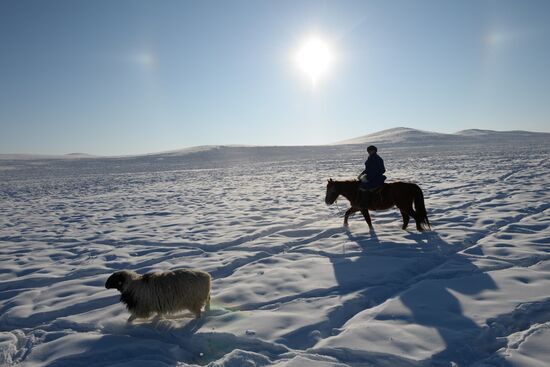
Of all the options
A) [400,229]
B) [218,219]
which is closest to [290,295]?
[400,229]

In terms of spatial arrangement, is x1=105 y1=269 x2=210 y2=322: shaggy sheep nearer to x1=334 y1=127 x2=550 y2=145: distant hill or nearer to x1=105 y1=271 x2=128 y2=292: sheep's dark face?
x1=105 y1=271 x2=128 y2=292: sheep's dark face

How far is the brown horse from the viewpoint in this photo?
897cm

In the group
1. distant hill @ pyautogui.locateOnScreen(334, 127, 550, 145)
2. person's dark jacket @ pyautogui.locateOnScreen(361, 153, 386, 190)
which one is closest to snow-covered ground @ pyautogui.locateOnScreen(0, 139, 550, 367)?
person's dark jacket @ pyautogui.locateOnScreen(361, 153, 386, 190)

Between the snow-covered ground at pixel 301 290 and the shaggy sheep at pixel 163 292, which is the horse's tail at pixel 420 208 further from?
the shaggy sheep at pixel 163 292

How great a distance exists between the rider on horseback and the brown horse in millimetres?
117

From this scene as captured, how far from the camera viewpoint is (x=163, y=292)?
15.7 feet

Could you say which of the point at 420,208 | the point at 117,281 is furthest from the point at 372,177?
the point at 117,281

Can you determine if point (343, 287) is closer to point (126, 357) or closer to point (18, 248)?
point (126, 357)

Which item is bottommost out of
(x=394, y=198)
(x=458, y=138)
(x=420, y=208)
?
(x=420, y=208)

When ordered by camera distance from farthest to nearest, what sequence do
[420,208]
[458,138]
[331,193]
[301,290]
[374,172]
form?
1. [458,138]
2. [331,193]
3. [374,172]
4. [420,208]
5. [301,290]

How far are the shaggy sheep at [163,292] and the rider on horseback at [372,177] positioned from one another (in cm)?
581

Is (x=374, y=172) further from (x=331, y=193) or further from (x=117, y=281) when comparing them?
(x=117, y=281)

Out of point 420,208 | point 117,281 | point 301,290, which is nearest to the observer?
point 117,281

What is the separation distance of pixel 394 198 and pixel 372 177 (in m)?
0.77
